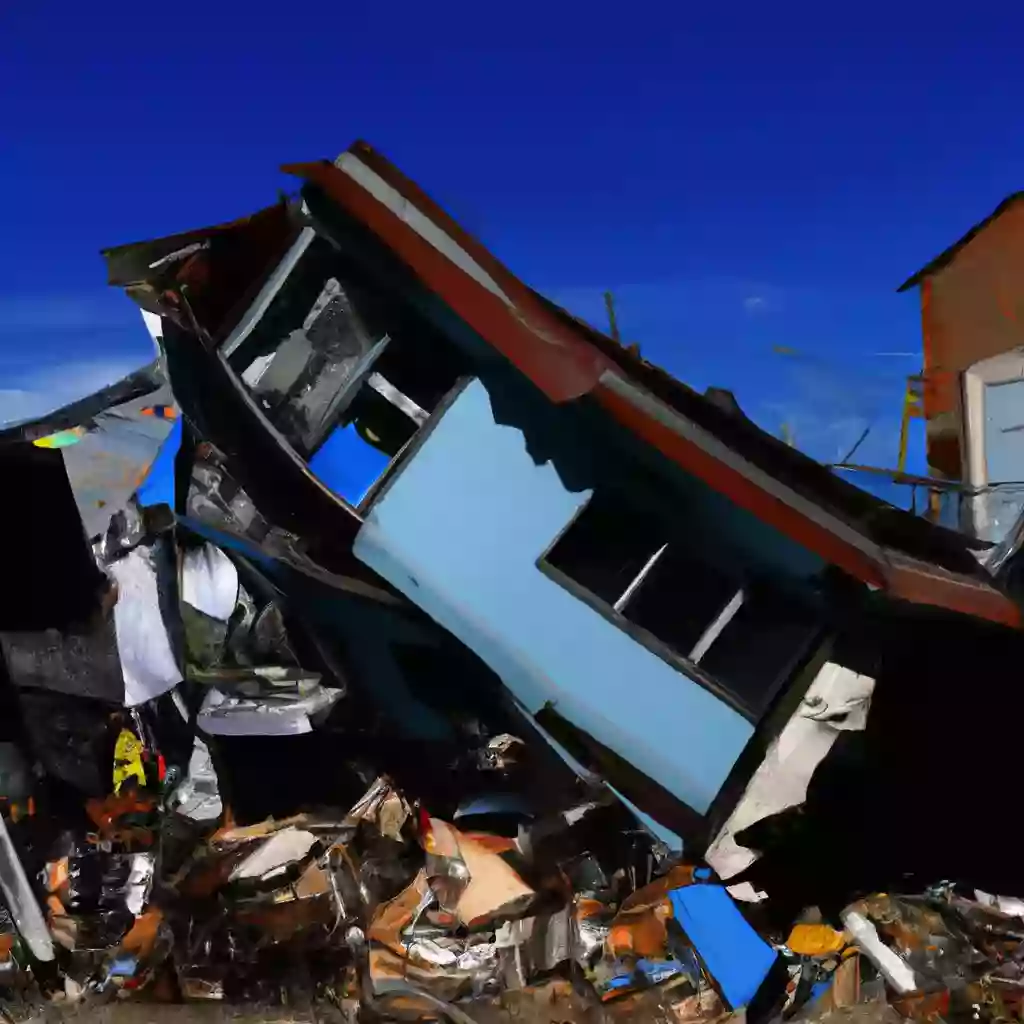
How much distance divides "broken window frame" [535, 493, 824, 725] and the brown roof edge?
7.20m

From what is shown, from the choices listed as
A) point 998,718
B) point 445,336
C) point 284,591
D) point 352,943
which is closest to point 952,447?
point 998,718

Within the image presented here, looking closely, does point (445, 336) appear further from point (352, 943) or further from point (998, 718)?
point (998, 718)

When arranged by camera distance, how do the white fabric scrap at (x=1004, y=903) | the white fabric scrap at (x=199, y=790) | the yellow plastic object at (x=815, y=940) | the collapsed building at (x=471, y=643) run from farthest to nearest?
1. the white fabric scrap at (x=199, y=790)
2. the white fabric scrap at (x=1004, y=903)
3. the yellow plastic object at (x=815, y=940)
4. the collapsed building at (x=471, y=643)

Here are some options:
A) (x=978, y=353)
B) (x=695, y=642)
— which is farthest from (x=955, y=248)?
(x=695, y=642)

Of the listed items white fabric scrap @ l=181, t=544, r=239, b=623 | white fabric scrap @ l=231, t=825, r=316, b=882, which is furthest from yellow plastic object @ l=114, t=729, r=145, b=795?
white fabric scrap @ l=231, t=825, r=316, b=882

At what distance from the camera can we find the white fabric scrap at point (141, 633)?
18.1 ft

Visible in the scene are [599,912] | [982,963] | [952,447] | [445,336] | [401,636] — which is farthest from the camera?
[952,447]

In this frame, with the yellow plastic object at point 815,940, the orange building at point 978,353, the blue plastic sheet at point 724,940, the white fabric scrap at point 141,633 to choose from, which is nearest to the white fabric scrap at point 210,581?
the white fabric scrap at point 141,633

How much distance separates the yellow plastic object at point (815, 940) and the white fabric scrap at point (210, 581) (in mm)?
3897

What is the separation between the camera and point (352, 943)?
4312 millimetres

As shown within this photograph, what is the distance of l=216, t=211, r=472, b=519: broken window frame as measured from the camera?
4.97m

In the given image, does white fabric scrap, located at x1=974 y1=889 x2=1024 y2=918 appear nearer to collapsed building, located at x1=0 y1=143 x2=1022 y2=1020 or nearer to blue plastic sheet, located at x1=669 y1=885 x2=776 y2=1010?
collapsed building, located at x1=0 y1=143 x2=1022 y2=1020

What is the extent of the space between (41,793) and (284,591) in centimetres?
216

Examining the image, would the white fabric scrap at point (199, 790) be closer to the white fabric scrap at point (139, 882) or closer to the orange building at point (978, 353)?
the white fabric scrap at point (139, 882)
